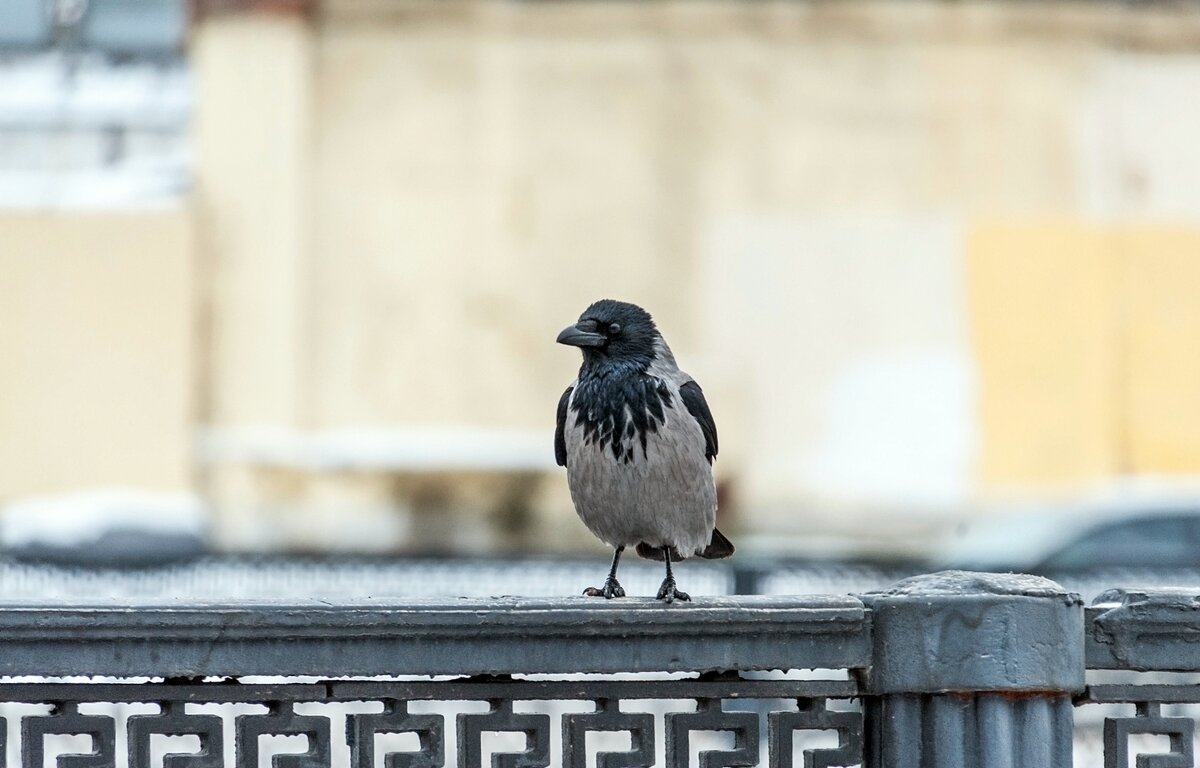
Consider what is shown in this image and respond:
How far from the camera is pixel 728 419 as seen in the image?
38.5 feet

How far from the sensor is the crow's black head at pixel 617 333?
3.85 meters

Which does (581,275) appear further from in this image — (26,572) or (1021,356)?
(26,572)

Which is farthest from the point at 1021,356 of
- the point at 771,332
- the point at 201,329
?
the point at 201,329

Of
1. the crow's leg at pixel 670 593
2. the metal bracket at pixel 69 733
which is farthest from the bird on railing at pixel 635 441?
the metal bracket at pixel 69 733

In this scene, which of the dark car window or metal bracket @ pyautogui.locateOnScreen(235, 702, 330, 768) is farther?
the dark car window

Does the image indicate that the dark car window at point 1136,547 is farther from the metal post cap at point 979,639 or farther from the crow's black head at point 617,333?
the metal post cap at point 979,639

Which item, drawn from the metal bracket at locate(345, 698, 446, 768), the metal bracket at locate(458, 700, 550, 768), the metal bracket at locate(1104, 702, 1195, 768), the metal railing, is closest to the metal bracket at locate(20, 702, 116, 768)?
the metal railing

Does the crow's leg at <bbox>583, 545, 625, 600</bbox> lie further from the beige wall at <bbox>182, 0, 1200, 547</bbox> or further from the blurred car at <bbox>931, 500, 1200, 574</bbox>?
the beige wall at <bbox>182, 0, 1200, 547</bbox>

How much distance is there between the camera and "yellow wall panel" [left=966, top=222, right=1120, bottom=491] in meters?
11.8

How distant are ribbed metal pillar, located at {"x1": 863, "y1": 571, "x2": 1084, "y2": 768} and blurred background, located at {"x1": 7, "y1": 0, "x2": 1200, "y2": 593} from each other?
816 centimetres

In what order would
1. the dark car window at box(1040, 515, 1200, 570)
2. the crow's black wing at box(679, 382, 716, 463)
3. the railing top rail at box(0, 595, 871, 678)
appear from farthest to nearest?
1. the dark car window at box(1040, 515, 1200, 570)
2. the crow's black wing at box(679, 382, 716, 463)
3. the railing top rail at box(0, 595, 871, 678)

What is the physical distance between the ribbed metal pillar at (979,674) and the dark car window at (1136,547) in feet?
26.3

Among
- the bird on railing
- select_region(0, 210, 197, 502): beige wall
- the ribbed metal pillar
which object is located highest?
select_region(0, 210, 197, 502): beige wall

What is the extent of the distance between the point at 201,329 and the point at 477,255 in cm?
189
